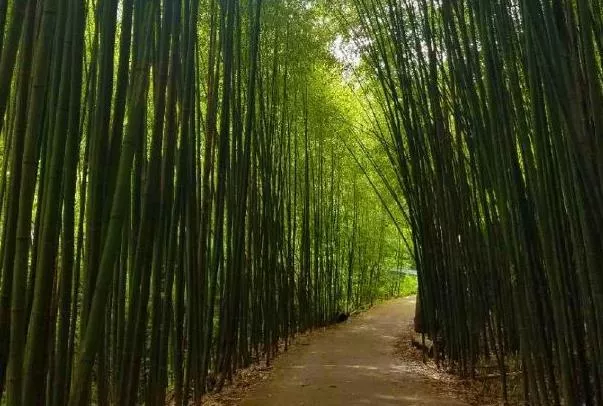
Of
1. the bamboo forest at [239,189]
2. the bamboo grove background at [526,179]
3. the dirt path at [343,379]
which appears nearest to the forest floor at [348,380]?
the dirt path at [343,379]

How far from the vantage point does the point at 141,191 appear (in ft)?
9.82

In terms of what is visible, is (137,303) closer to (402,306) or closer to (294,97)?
(294,97)

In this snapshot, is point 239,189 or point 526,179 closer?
point 526,179

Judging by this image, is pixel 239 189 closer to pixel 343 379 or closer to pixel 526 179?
pixel 343 379

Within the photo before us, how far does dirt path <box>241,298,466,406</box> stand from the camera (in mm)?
4363

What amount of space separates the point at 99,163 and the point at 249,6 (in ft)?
12.5

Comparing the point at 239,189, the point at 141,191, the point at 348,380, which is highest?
the point at 239,189

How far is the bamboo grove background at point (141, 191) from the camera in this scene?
1.74 metres

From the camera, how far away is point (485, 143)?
12.3 feet

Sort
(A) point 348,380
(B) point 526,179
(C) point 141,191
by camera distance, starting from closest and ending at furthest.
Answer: (C) point 141,191
(B) point 526,179
(A) point 348,380

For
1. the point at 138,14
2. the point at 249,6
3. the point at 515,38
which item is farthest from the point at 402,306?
the point at 138,14

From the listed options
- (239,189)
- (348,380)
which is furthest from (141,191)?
(348,380)

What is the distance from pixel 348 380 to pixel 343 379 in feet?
0.20

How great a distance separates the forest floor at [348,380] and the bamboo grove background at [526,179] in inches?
18.5
